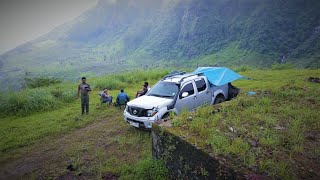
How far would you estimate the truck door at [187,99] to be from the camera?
931cm

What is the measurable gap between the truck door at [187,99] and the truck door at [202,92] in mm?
300

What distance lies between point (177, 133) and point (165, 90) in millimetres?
3997

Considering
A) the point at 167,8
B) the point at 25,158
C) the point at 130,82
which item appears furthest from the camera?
the point at 167,8

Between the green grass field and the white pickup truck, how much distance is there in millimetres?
850

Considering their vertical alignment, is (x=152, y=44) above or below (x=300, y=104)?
above

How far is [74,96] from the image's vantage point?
55.0 feet

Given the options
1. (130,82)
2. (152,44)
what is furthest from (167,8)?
(130,82)

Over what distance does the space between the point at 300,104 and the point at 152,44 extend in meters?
161

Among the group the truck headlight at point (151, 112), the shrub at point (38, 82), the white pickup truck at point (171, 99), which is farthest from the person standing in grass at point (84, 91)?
the shrub at point (38, 82)

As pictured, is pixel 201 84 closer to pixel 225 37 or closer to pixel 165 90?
pixel 165 90

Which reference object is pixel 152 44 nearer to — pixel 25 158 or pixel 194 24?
pixel 194 24

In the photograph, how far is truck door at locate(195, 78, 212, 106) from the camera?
10109 mm

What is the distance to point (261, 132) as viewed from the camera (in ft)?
19.7

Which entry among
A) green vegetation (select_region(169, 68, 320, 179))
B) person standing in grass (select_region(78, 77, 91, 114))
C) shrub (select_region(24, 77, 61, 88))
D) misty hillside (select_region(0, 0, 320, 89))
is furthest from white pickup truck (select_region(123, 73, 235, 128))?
misty hillside (select_region(0, 0, 320, 89))
